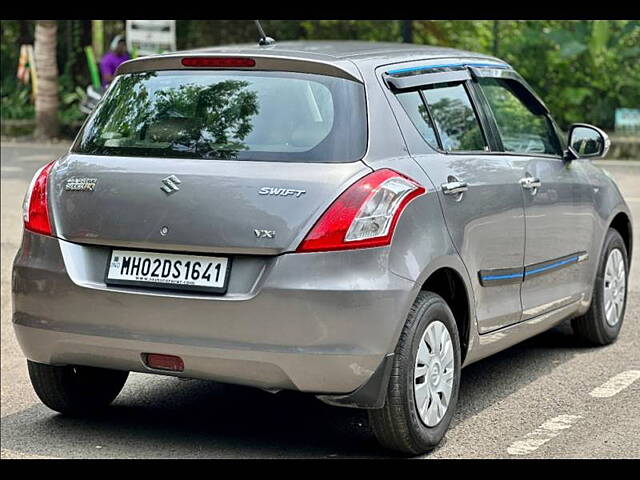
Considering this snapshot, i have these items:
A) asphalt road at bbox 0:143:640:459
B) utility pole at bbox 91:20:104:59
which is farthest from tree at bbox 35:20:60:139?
asphalt road at bbox 0:143:640:459

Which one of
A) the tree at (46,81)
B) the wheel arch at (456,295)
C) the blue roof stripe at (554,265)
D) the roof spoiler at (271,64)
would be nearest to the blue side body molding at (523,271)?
the blue roof stripe at (554,265)

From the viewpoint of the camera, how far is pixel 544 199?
6652 millimetres

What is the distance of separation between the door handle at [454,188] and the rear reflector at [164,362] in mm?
1358

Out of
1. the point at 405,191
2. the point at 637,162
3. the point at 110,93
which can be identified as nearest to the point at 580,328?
the point at 405,191

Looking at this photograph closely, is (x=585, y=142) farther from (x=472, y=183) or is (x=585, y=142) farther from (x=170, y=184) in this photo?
(x=170, y=184)

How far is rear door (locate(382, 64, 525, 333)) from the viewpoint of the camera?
18.6 ft

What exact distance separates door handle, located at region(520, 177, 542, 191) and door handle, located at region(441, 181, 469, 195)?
70 centimetres

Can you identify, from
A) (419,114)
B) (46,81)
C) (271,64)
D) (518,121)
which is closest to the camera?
(271,64)

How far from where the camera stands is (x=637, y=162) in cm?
1944

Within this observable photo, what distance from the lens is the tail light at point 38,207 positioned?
5.50m

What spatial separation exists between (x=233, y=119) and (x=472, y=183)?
3.92 ft

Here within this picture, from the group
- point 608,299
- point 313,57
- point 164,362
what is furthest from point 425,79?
point 608,299

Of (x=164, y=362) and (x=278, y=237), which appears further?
(x=164, y=362)

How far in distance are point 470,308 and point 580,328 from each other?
197cm
